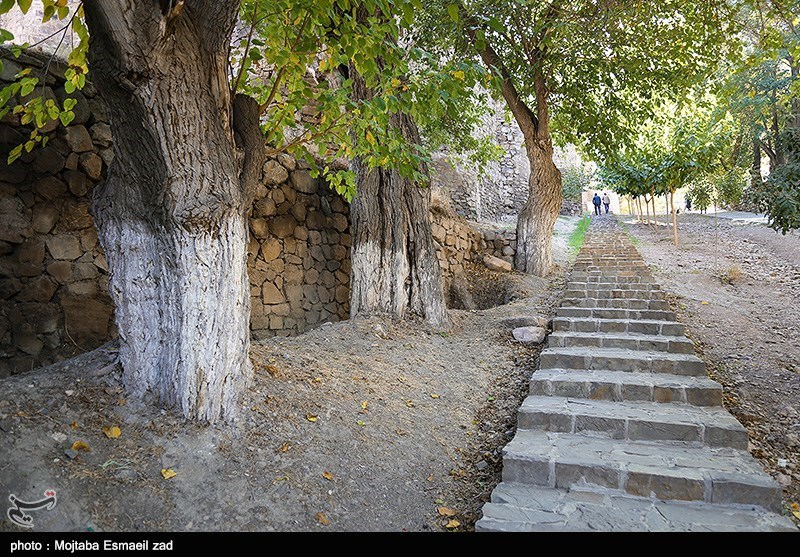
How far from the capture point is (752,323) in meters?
6.00

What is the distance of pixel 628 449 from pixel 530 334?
2441mm

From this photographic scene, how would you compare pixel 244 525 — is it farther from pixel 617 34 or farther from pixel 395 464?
pixel 617 34

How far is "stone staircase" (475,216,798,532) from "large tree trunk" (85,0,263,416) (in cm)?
182

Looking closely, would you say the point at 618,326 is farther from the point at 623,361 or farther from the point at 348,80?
the point at 348,80

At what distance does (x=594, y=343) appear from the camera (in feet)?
16.1

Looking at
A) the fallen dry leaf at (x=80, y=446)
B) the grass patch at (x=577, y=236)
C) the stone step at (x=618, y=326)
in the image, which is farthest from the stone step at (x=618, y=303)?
the grass patch at (x=577, y=236)

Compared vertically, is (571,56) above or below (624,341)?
above

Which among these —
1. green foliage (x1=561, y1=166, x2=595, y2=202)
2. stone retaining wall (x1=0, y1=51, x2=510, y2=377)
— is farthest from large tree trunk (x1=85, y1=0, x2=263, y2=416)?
green foliage (x1=561, y1=166, x2=595, y2=202)

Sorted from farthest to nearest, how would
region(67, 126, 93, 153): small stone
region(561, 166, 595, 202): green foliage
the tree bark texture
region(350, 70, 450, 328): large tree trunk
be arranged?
region(561, 166, 595, 202): green foliage → the tree bark texture → region(350, 70, 450, 328): large tree trunk → region(67, 126, 93, 153): small stone

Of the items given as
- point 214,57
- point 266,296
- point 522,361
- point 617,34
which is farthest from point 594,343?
point 617,34

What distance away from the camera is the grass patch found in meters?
12.8

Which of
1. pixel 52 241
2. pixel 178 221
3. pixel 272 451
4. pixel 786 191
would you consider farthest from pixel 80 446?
pixel 786 191

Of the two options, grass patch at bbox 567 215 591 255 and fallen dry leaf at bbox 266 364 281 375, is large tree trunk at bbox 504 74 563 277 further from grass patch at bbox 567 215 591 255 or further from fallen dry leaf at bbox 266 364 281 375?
fallen dry leaf at bbox 266 364 281 375

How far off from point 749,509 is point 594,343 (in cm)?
224
